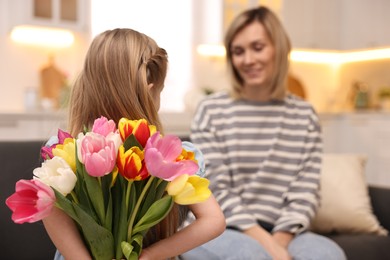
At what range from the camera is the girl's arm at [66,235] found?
40.3 inches

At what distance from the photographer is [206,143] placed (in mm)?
2064

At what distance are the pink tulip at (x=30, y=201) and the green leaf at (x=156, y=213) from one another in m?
0.15

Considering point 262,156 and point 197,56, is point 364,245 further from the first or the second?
point 197,56

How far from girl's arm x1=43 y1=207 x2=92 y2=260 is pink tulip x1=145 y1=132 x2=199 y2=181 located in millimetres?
206

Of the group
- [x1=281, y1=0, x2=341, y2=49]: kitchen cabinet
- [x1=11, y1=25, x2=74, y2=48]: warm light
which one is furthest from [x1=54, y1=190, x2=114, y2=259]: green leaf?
[x1=281, y1=0, x2=341, y2=49]: kitchen cabinet

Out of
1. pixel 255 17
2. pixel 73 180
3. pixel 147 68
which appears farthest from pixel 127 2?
pixel 73 180

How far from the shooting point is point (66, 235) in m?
1.03

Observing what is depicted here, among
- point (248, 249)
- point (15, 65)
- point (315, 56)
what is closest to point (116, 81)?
point (248, 249)

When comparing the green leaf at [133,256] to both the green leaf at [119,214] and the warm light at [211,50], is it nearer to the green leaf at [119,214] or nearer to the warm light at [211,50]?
the green leaf at [119,214]

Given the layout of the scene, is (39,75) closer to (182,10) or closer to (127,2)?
(127,2)

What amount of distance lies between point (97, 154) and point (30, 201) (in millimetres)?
140

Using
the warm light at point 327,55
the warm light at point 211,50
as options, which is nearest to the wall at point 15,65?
the warm light at point 211,50

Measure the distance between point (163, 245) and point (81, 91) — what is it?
376 millimetres

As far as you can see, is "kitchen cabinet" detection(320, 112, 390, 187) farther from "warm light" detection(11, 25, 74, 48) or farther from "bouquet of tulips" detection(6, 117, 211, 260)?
"bouquet of tulips" detection(6, 117, 211, 260)
